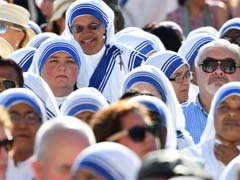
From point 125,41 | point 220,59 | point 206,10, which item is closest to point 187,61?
point 125,41

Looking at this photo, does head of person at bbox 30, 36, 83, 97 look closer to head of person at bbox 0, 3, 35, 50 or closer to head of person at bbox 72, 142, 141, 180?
head of person at bbox 0, 3, 35, 50

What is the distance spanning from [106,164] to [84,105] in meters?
3.79

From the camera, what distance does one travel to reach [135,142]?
30.6 feet

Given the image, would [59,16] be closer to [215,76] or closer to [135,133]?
[215,76]

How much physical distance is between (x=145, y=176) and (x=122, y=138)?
62.9 inches

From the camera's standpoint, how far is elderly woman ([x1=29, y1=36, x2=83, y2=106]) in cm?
1441

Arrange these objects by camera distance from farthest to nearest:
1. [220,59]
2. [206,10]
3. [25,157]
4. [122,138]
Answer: [206,10] < [220,59] < [25,157] < [122,138]

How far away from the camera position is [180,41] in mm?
17922

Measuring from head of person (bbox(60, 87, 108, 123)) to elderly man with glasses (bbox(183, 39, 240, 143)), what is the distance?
6.94ft

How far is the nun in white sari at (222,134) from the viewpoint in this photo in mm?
11734

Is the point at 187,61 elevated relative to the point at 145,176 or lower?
elevated

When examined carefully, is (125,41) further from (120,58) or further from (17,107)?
(17,107)

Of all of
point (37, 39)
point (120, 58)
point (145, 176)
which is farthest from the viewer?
point (37, 39)

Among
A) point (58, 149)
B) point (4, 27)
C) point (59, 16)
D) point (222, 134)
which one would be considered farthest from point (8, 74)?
point (59, 16)
